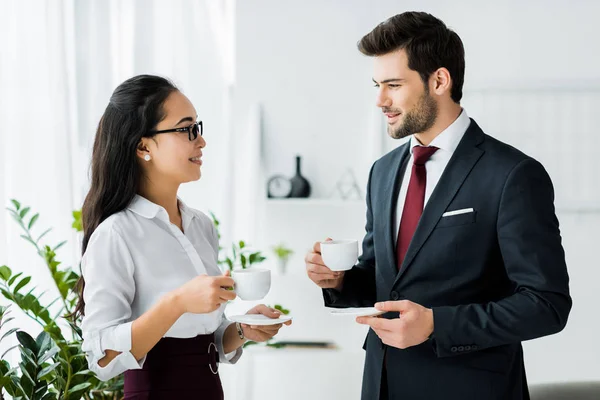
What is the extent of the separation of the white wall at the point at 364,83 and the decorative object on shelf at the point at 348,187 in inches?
1.6

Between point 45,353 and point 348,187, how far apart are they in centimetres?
221

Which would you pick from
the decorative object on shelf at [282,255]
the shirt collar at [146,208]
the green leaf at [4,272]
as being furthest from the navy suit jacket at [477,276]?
the decorative object on shelf at [282,255]

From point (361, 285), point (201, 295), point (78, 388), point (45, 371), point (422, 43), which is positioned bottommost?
point (78, 388)

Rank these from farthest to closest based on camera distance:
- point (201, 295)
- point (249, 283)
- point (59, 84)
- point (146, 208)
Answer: point (59, 84) < point (146, 208) < point (249, 283) < point (201, 295)

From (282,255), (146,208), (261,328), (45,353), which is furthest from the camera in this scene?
(282,255)

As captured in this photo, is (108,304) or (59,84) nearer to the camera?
(108,304)

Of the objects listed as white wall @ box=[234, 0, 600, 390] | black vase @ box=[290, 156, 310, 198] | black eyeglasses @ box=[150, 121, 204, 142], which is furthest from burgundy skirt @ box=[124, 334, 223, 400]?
black vase @ box=[290, 156, 310, 198]

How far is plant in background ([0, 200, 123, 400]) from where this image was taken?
1.97 m

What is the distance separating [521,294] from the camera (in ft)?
5.11

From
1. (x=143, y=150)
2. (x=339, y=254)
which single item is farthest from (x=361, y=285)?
(x=143, y=150)

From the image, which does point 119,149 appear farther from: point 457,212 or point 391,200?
point 457,212

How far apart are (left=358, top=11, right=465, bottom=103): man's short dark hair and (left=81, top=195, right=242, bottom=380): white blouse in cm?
73

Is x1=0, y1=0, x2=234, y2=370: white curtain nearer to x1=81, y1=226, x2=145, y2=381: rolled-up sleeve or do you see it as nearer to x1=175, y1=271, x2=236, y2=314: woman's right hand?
x1=81, y1=226, x2=145, y2=381: rolled-up sleeve

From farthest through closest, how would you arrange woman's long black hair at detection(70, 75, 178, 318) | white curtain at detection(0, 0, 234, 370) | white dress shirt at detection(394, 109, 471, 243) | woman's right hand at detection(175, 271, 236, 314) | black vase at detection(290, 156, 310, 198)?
black vase at detection(290, 156, 310, 198) → white curtain at detection(0, 0, 234, 370) → white dress shirt at detection(394, 109, 471, 243) → woman's long black hair at detection(70, 75, 178, 318) → woman's right hand at detection(175, 271, 236, 314)
